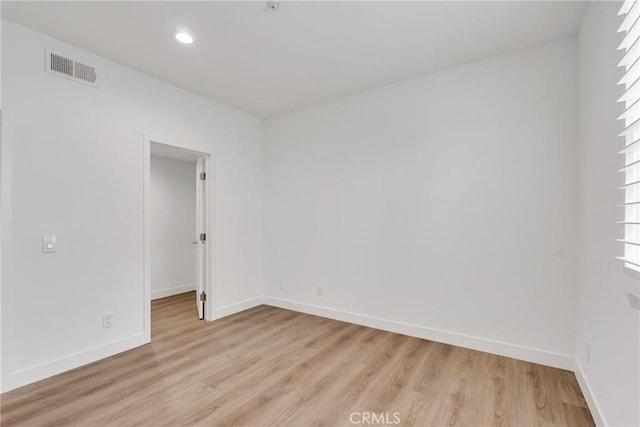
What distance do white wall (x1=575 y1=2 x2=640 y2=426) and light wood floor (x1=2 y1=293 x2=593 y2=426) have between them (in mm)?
442

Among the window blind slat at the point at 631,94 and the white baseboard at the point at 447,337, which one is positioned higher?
the window blind slat at the point at 631,94

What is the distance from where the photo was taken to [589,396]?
6.66 feet

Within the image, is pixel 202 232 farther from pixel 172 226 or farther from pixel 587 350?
pixel 587 350

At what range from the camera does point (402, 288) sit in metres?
3.37

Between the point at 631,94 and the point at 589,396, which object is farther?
the point at 589,396

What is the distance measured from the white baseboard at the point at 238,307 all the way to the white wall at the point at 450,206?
426 millimetres

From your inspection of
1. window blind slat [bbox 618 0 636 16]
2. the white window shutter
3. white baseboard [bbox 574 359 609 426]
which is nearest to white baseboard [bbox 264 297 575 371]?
white baseboard [bbox 574 359 609 426]

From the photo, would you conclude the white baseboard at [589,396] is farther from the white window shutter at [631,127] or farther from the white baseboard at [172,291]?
the white baseboard at [172,291]

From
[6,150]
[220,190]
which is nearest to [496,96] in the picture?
[220,190]

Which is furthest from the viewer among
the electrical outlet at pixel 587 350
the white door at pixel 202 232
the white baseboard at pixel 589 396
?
the white door at pixel 202 232

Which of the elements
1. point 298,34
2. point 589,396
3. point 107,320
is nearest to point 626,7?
point 298,34

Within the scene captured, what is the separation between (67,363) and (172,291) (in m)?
2.76

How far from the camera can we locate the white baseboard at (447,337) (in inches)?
102

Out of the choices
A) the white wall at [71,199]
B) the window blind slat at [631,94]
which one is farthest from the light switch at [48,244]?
the window blind slat at [631,94]
